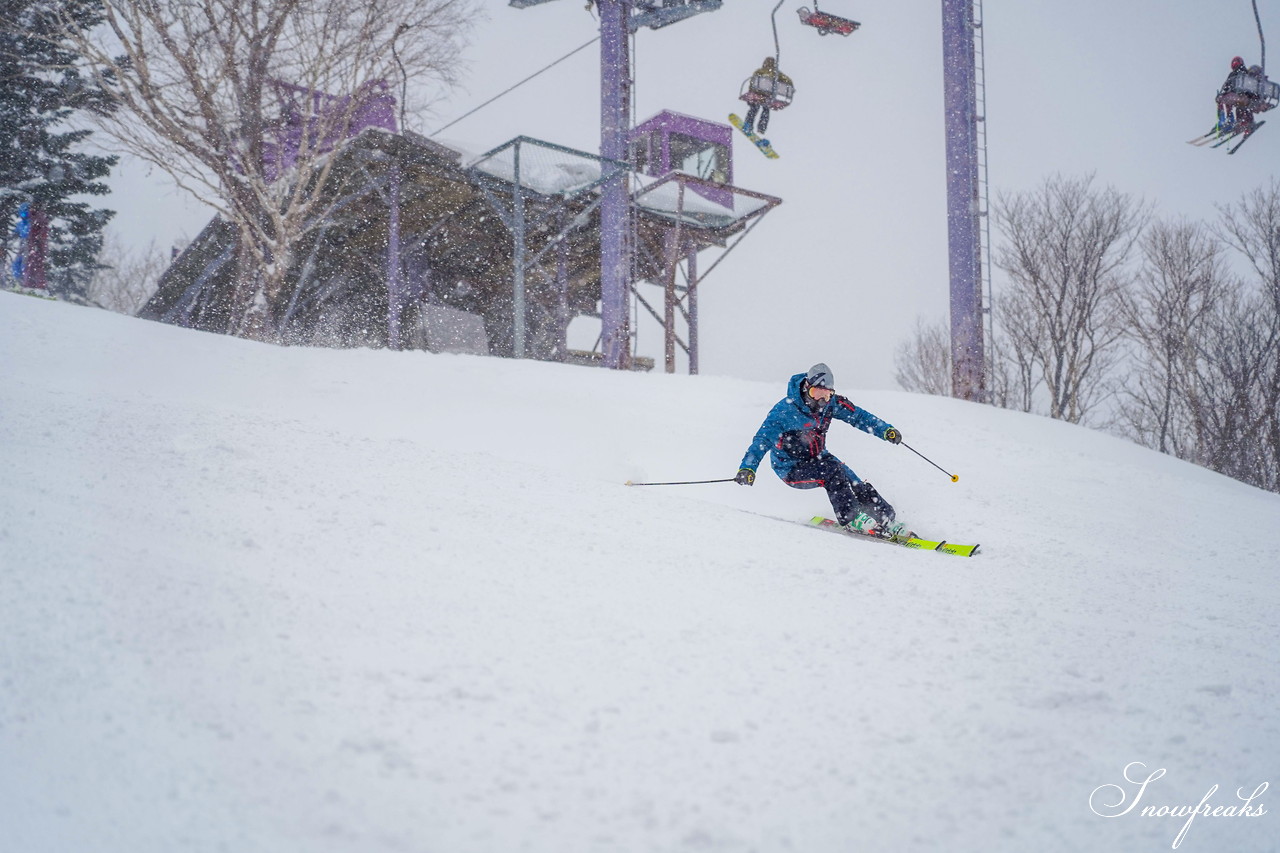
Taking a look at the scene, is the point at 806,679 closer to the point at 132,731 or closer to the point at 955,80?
the point at 132,731

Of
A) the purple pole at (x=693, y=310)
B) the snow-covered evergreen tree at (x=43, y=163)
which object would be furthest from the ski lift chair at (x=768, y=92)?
the snow-covered evergreen tree at (x=43, y=163)

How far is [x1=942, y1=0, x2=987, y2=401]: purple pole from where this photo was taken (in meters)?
10.8

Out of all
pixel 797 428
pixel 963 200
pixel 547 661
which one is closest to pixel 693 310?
pixel 963 200

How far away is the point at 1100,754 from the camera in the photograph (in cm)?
221

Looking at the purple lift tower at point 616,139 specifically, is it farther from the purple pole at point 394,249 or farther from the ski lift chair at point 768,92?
the purple pole at point 394,249

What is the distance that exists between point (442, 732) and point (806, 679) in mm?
1285

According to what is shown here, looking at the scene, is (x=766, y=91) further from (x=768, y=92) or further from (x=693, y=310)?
(x=693, y=310)

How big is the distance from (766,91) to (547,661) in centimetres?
1305

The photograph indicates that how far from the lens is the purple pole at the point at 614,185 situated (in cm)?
1462

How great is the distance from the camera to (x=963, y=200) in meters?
10.9

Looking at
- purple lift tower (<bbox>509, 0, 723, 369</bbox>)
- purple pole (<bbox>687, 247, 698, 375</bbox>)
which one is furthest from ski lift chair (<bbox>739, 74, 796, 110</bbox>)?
purple pole (<bbox>687, 247, 698, 375</bbox>)

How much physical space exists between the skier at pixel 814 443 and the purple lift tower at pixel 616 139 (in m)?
8.69

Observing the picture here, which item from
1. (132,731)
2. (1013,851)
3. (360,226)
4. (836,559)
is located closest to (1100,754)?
(1013,851)

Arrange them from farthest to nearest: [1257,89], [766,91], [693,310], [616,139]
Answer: [693,310] < [616,139] < [766,91] < [1257,89]
